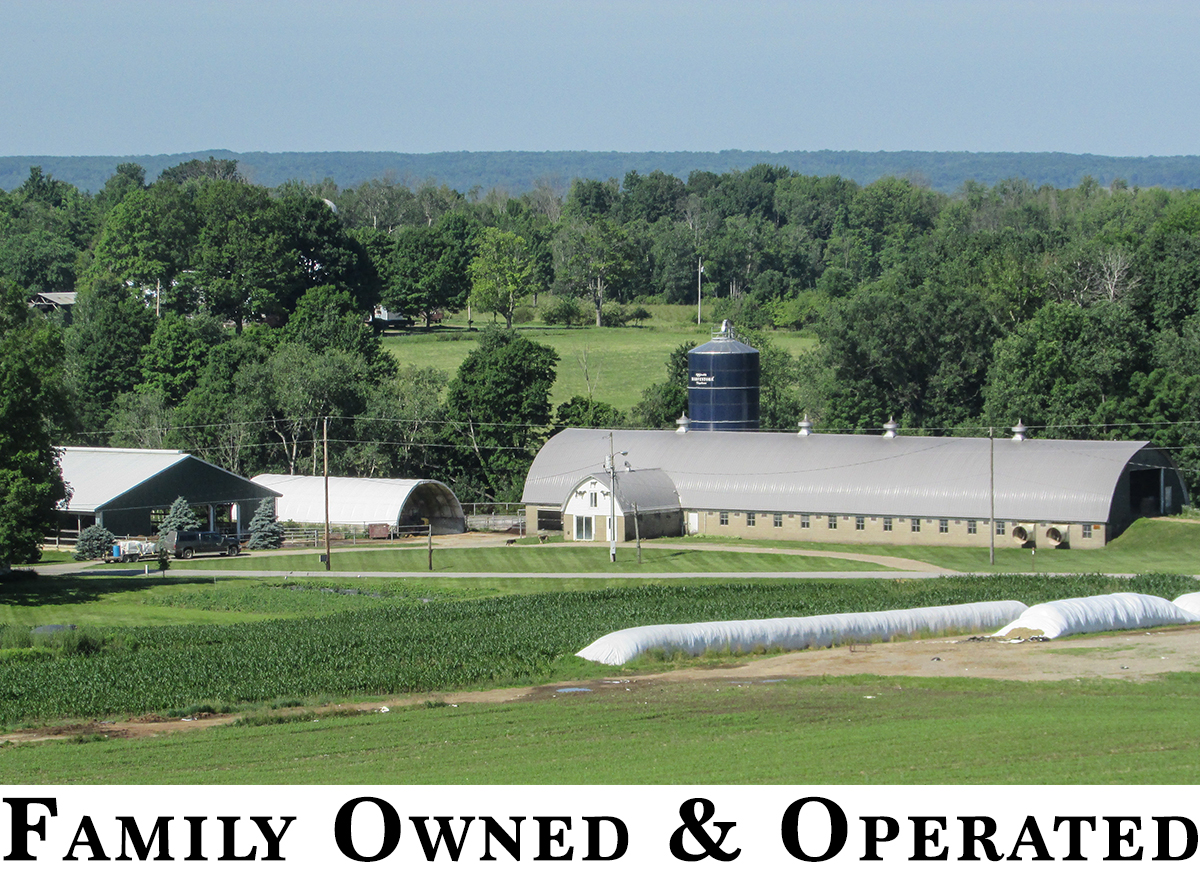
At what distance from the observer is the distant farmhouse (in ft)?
241

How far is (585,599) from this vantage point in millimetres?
56844

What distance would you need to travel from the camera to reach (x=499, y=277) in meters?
156

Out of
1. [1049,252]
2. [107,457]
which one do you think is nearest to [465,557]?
[107,457]

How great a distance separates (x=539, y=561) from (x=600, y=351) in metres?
67.3

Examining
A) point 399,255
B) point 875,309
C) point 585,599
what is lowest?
point 585,599

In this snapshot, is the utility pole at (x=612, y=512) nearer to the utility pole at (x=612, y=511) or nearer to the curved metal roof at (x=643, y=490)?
the utility pole at (x=612, y=511)

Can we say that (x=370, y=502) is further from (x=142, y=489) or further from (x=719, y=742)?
(x=719, y=742)

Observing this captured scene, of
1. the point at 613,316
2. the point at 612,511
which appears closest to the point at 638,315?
the point at 613,316

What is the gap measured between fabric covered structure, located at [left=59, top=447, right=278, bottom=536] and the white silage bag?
50.4 meters

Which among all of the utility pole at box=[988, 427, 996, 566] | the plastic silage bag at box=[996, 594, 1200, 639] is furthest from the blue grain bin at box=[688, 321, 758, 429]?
the plastic silage bag at box=[996, 594, 1200, 639]

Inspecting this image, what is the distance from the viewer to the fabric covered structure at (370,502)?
→ 266 ft

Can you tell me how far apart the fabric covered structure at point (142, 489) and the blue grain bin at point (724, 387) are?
25.7 m

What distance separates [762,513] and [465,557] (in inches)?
652

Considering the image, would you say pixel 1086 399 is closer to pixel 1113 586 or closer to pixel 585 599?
pixel 1113 586
